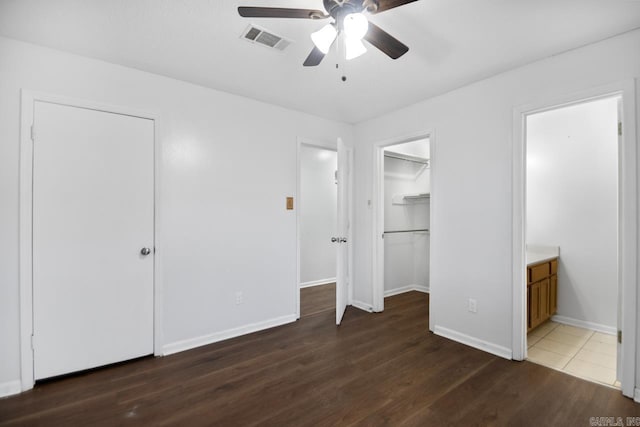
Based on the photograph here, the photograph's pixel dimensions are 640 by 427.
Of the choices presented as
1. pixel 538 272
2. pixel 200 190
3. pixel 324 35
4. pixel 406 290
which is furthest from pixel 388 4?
pixel 406 290

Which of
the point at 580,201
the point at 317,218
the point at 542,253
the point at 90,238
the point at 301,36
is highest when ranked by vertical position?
the point at 301,36

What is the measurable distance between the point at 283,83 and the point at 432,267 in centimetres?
239

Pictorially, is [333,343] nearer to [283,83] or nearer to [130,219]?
[130,219]

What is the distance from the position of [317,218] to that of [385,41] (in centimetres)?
380

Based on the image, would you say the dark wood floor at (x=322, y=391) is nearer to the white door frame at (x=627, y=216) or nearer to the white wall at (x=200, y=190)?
the white door frame at (x=627, y=216)

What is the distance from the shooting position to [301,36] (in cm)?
204

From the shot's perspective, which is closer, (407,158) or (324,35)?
(324,35)

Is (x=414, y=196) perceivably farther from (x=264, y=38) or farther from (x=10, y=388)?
(x=10, y=388)

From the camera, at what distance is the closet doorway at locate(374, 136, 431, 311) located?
4.51m

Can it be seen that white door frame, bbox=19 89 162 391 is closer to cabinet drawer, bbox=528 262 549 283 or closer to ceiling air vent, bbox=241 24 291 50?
ceiling air vent, bbox=241 24 291 50

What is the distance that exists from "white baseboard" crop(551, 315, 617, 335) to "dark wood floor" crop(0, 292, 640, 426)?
138 centimetres

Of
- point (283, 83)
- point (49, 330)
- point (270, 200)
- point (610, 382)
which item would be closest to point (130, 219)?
point (49, 330)

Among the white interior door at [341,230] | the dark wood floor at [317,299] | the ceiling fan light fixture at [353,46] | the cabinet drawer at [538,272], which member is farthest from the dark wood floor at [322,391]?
the ceiling fan light fixture at [353,46]

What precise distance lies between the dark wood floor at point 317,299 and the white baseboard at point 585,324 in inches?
102
